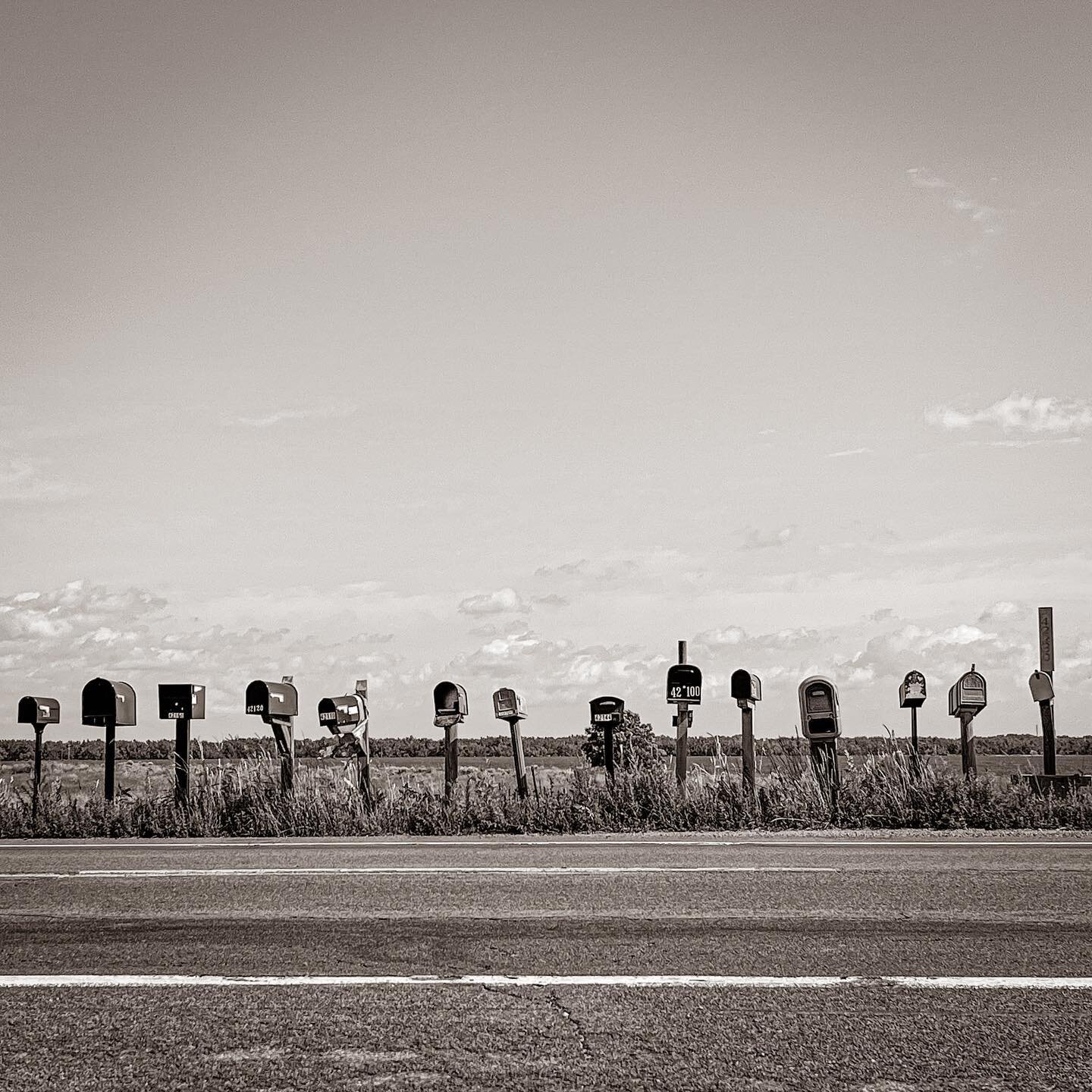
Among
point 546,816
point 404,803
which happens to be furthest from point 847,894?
point 404,803

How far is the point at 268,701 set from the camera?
1675 centimetres

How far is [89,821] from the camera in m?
15.4

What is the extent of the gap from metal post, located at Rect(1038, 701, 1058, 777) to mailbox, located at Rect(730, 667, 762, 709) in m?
4.91

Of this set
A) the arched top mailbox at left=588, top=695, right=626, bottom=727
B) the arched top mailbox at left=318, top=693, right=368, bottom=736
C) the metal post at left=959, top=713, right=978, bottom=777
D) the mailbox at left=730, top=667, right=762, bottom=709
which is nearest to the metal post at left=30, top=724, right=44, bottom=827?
the arched top mailbox at left=318, top=693, right=368, bottom=736

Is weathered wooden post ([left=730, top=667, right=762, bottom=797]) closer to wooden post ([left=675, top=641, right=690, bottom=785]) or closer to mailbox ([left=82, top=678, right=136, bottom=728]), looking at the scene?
wooden post ([left=675, top=641, right=690, bottom=785])

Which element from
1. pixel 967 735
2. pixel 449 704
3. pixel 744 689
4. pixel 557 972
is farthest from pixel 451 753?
pixel 557 972

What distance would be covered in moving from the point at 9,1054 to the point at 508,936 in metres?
2.85

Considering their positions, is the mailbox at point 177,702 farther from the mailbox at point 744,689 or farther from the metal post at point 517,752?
the mailbox at point 744,689

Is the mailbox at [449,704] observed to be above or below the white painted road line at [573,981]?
above

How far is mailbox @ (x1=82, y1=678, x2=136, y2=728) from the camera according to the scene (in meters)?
17.7

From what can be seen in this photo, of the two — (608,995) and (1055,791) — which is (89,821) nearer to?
(608,995)

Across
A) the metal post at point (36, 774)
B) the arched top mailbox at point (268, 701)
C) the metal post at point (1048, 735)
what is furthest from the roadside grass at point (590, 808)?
the metal post at point (1048, 735)

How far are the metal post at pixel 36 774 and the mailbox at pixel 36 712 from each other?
11 centimetres

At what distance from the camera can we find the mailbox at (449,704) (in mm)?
17547
